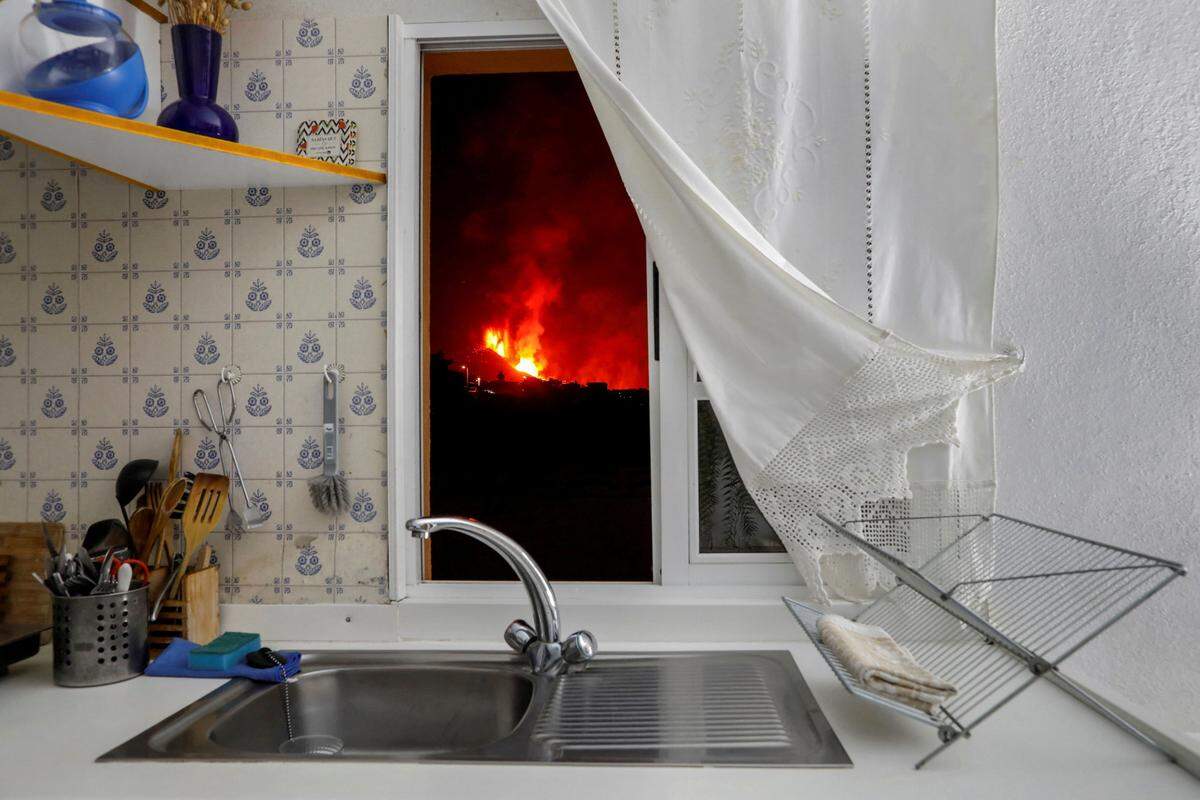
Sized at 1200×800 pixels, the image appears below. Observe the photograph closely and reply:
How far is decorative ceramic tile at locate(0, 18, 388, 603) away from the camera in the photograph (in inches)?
67.6

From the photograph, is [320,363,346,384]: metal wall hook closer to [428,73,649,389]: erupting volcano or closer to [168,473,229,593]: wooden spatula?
[168,473,229,593]: wooden spatula

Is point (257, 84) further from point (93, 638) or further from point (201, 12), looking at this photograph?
point (93, 638)

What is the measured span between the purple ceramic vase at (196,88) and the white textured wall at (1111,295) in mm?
1460

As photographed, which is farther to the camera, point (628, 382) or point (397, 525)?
point (628, 382)

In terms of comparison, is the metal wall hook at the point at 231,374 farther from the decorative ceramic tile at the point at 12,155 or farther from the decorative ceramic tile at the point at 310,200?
the decorative ceramic tile at the point at 12,155

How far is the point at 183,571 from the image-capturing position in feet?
5.25

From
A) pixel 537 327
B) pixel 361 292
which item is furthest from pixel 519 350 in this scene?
pixel 361 292

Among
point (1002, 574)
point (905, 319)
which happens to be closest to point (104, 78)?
point (905, 319)

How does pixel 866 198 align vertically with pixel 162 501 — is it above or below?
above

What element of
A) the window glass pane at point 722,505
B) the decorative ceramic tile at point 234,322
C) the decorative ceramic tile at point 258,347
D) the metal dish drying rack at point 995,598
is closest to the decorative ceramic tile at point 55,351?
the decorative ceramic tile at point 234,322

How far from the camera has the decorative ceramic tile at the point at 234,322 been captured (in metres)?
1.72

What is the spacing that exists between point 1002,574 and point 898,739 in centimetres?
48

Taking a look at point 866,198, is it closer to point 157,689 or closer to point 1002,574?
point 1002,574

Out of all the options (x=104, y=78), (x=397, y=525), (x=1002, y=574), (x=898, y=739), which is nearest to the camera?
(x=898, y=739)
